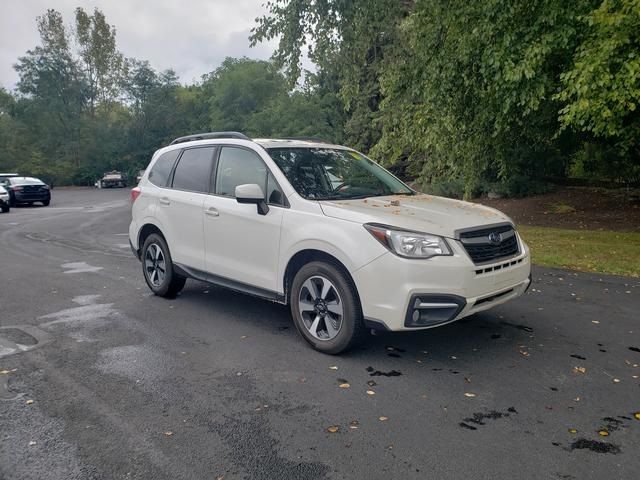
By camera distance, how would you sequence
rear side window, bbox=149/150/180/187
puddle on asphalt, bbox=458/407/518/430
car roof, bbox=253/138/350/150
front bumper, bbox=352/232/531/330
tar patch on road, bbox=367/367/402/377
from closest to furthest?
puddle on asphalt, bbox=458/407/518/430 < front bumper, bbox=352/232/531/330 < tar patch on road, bbox=367/367/402/377 < car roof, bbox=253/138/350/150 < rear side window, bbox=149/150/180/187

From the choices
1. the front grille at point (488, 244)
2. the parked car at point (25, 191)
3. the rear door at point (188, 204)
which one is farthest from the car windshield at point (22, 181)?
the front grille at point (488, 244)

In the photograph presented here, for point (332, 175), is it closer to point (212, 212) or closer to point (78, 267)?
point (212, 212)

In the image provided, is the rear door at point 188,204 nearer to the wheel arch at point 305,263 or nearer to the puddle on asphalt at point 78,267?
the wheel arch at point 305,263

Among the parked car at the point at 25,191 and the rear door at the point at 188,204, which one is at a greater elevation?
the rear door at the point at 188,204

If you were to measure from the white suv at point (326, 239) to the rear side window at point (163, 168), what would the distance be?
0.10 ft

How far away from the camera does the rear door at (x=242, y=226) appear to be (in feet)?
16.8

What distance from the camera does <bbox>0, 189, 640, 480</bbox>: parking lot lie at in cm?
305

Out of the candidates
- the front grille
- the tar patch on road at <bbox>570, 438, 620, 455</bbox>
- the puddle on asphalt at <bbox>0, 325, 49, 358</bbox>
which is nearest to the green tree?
the front grille

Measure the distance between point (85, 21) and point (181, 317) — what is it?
71.7 metres

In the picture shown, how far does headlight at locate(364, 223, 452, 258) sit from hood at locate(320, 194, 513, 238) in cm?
5

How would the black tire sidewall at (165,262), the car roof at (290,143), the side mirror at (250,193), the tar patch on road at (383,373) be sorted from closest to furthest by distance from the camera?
the tar patch on road at (383,373)
the side mirror at (250,193)
the car roof at (290,143)
the black tire sidewall at (165,262)

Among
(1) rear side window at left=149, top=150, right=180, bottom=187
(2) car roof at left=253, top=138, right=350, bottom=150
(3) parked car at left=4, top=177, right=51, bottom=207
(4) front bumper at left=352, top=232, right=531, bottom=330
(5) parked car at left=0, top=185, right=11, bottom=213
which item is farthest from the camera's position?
(3) parked car at left=4, top=177, right=51, bottom=207

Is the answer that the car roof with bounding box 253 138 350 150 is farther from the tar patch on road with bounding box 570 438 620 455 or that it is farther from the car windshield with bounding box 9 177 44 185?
the car windshield with bounding box 9 177 44 185

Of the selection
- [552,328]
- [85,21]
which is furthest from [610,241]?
[85,21]
